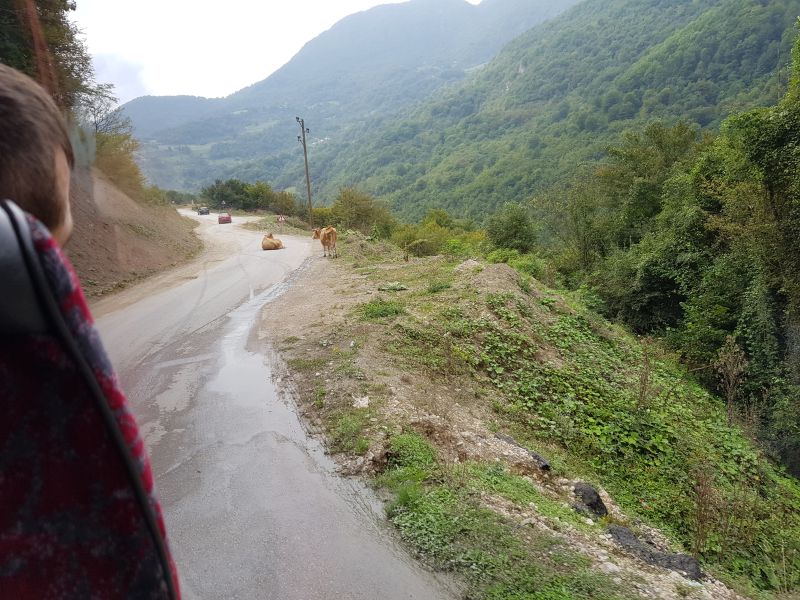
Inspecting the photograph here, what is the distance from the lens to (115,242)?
16.2 metres

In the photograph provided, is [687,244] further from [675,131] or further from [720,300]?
[675,131]

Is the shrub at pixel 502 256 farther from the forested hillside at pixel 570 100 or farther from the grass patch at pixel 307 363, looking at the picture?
the forested hillside at pixel 570 100

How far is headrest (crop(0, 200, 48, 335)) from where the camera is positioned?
50 centimetres

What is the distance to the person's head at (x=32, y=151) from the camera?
2.33ft

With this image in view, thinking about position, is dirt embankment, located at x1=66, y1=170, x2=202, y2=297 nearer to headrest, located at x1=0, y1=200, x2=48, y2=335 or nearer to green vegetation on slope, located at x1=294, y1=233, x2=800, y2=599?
green vegetation on slope, located at x1=294, y1=233, x2=800, y2=599

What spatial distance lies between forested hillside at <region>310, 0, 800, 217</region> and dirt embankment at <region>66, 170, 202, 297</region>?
57.6 m

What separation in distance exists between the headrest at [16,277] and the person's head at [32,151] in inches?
8.4

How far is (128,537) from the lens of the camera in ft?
2.22

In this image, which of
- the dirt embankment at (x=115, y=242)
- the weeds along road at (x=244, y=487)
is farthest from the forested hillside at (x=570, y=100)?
the weeds along road at (x=244, y=487)

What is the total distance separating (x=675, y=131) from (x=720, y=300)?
57.5ft

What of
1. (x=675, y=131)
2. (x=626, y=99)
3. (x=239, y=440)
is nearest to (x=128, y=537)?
(x=239, y=440)

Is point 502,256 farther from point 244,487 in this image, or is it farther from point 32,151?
point 32,151

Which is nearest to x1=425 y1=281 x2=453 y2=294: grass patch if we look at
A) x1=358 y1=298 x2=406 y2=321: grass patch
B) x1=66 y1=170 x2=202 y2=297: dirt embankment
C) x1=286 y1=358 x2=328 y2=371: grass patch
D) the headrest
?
x1=358 y1=298 x2=406 y2=321: grass patch

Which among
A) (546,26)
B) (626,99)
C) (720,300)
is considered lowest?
(720,300)
